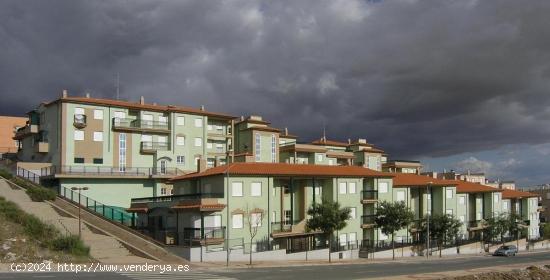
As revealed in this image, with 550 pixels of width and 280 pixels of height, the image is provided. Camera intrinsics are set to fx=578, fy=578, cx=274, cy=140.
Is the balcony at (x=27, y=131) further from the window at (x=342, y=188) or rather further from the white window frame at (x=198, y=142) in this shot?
the window at (x=342, y=188)

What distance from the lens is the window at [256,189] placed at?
184 ft

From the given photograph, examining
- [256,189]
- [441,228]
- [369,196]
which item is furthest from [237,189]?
[441,228]

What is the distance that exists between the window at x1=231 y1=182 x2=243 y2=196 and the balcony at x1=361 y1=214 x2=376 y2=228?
18.6m

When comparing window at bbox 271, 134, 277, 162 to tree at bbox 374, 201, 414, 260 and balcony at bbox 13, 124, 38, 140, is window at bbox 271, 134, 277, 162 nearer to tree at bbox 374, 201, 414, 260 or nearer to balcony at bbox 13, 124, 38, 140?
tree at bbox 374, 201, 414, 260

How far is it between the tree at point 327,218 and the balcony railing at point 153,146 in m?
28.4

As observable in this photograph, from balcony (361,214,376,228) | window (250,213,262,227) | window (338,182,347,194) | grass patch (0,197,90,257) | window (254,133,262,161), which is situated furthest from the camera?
window (254,133,262,161)

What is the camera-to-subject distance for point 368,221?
68.5m

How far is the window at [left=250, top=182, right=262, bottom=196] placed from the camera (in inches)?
2212

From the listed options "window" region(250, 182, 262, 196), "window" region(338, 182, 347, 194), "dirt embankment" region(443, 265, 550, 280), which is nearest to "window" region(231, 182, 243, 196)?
"window" region(250, 182, 262, 196)

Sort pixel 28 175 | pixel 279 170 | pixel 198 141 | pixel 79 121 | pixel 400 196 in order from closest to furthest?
pixel 279 170
pixel 28 175
pixel 79 121
pixel 400 196
pixel 198 141

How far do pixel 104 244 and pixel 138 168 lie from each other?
27.3 meters

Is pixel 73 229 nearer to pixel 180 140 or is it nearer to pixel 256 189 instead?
pixel 256 189

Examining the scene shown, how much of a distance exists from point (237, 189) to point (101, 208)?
1619 centimetres

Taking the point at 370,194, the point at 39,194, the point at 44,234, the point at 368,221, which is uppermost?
the point at 39,194
